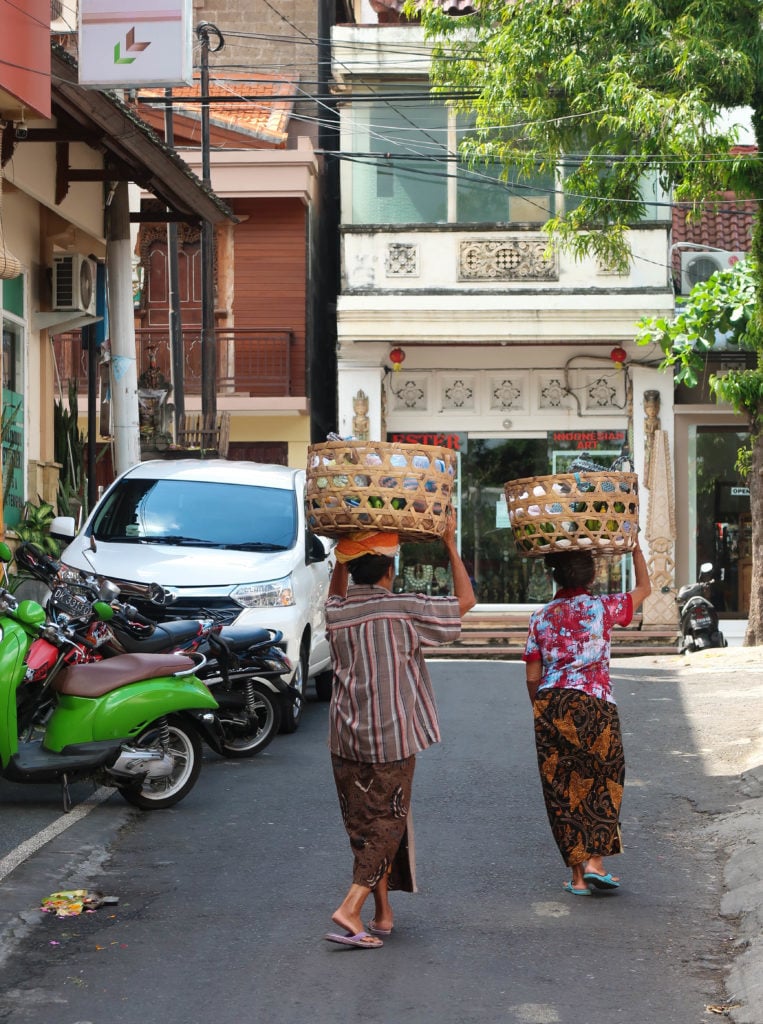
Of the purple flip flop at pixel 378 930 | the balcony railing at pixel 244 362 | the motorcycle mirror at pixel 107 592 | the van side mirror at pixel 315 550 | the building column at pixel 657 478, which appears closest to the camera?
the purple flip flop at pixel 378 930

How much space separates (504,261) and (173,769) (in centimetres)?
1624

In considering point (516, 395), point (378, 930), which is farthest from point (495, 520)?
point (378, 930)

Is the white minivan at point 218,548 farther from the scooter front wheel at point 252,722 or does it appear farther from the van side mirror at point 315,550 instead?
the scooter front wheel at point 252,722

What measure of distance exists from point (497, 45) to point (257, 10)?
1319cm

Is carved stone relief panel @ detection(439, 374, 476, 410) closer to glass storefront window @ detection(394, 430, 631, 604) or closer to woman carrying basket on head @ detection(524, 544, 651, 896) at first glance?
glass storefront window @ detection(394, 430, 631, 604)

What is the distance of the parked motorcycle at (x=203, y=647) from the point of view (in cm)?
859

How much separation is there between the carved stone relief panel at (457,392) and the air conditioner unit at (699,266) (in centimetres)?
→ 379

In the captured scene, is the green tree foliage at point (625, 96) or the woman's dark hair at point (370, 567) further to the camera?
the green tree foliage at point (625, 96)

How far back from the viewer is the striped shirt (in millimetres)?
5863

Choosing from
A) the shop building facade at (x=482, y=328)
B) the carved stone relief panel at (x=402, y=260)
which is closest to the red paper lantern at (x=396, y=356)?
the shop building facade at (x=482, y=328)

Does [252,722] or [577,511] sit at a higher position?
[577,511]

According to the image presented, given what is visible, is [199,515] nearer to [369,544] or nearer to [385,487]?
[369,544]

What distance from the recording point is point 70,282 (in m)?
16.0

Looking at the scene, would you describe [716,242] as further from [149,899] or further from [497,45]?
[149,899]
